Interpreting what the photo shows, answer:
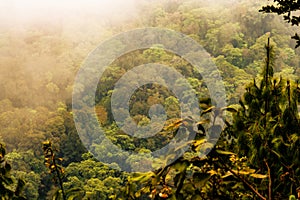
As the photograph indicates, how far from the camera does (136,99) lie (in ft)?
260

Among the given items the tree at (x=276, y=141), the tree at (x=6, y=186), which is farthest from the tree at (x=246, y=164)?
the tree at (x=6, y=186)

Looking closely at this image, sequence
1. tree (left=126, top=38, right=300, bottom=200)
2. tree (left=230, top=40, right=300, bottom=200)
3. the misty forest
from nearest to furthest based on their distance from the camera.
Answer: tree (left=126, top=38, right=300, bottom=200)
the misty forest
tree (left=230, top=40, right=300, bottom=200)

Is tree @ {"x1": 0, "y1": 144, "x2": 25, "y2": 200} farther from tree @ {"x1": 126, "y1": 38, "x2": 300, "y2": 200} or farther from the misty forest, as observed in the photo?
tree @ {"x1": 126, "y1": 38, "x2": 300, "y2": 200}

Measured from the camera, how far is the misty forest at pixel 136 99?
2.04 m

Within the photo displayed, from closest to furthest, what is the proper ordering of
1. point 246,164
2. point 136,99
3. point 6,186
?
1. point 6,186
2. point 246,164
3. point 136,99

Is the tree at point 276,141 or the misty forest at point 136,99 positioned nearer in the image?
the misty forest at point 136,99

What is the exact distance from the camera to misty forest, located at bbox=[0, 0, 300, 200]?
204 centimetres

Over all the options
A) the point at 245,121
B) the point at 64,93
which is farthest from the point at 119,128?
the point at 245,121

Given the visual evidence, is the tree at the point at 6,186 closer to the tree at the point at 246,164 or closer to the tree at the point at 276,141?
the tree at the point at 246,164

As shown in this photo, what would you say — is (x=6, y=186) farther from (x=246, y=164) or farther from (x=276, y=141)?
(x=276, y=141)

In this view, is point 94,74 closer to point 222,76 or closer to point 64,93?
point 64,93

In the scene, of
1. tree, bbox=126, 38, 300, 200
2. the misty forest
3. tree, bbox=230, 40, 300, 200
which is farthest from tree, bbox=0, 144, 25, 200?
tree, bbox=230, 40, 300, 200

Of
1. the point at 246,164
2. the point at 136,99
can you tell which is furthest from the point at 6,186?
the point at 136,99

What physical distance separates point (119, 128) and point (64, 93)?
15.1m
